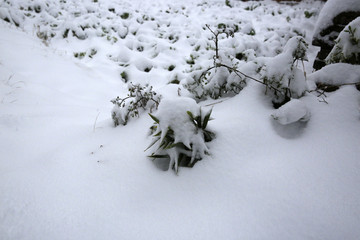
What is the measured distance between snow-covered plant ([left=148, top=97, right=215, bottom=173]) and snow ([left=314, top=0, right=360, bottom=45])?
6.65ft

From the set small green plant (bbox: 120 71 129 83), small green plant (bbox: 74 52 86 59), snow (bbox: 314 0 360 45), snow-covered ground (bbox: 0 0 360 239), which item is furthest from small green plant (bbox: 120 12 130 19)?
snow (bbox: 314 0 360 45)

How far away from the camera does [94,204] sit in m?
1.01

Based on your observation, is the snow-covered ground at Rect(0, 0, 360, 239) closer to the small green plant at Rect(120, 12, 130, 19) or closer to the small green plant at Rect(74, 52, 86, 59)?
the small green plant at Rect(74, 52, 86, 59)

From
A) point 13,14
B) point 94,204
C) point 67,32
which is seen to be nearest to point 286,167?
point 94,204

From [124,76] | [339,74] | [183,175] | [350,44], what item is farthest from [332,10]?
[124,76]

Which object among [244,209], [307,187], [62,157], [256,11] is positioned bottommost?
[62,157]

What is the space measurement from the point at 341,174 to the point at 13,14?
6.21 meters

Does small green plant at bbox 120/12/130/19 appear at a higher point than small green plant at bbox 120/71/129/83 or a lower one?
higher

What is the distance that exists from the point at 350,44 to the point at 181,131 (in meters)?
1.47

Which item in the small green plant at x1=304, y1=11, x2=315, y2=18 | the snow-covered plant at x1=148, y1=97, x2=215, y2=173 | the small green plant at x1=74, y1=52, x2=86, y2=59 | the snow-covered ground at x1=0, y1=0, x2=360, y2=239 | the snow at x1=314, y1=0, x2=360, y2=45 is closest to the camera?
the snow-covered ground at x1=0, y1=0, x2=360, y2=239

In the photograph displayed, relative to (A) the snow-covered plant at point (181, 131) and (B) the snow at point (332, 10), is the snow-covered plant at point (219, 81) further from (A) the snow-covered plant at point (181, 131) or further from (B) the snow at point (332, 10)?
A: (B) the snow at point (332, 10)

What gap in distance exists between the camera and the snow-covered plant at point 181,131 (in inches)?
42.6

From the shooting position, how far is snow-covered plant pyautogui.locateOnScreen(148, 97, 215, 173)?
108cm

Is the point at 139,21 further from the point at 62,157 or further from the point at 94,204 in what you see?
the point at 94,204
